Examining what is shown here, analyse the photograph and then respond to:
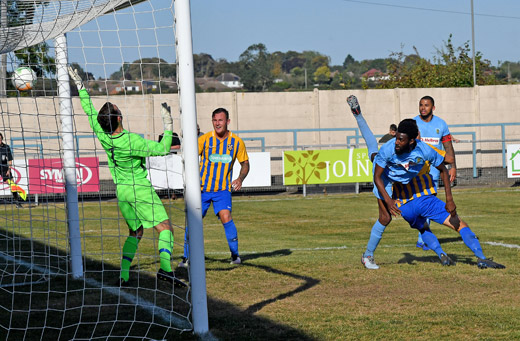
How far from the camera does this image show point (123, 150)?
7117mm

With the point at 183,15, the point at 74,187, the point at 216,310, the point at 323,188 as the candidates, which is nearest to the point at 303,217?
the point at 323,188

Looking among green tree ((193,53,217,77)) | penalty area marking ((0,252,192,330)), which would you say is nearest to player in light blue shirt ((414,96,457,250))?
green tree ((193,53,217,77))

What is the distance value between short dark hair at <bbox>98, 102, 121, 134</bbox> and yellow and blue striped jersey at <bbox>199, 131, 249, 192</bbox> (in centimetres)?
200

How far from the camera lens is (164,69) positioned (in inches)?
245

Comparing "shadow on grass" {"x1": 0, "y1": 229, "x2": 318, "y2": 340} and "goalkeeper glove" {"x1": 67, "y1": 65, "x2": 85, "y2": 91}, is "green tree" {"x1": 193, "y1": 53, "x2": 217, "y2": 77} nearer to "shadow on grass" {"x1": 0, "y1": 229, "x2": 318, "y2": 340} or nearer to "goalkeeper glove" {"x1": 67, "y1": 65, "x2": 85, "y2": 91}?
"goalkeeper glove" {"x1": 67, "y1": 65, "x2": 85, "y2": 91}

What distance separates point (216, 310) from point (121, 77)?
Result: 256cm

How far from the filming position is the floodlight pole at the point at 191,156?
17.8ft

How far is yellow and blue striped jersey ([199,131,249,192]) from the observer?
352 inches

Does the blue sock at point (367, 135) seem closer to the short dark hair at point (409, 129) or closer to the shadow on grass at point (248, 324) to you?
Result: the short dark hair at point (409, 129)

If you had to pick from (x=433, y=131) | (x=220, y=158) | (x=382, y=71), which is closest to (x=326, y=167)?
(x=433, y=131)

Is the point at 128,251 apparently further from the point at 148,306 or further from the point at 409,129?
the point at 409,129

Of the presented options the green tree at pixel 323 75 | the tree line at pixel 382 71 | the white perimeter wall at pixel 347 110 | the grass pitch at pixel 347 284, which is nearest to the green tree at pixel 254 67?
the tree line at pixel 382 71

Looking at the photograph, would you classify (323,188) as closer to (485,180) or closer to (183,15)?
(485,180)

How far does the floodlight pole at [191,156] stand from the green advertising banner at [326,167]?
1472 cm
